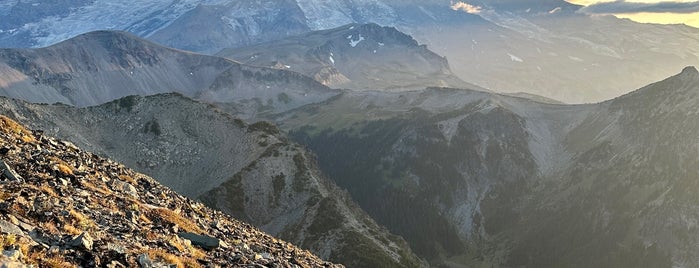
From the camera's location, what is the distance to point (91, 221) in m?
34.1

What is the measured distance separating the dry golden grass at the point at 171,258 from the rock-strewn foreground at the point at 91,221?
2.3 inches

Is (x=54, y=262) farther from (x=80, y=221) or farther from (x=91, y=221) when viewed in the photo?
(x=91, y=221)

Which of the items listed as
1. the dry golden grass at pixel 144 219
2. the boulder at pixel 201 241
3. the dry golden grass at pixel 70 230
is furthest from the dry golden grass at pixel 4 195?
the boulder at pixel 201 241

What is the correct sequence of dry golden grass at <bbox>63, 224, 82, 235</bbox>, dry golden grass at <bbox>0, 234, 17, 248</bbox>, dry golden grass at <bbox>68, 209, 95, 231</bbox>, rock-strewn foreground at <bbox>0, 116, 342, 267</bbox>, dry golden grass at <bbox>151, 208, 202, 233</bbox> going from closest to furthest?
dry golden grass at <bbox>0, 234, 17, 248</bbox>
rock-strewn foreground at <bbox>0, 116, 342, 267</bbox>
dry golden grass at <bbox>63, 224, 82, 235</bbox>
dry golden grass at <bbox>68, 209, 95, 231</bbox>
dry golden grass at <bbox>151, 208, 202, 233</bbox>

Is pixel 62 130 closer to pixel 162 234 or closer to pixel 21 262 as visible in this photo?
pixel 162 234

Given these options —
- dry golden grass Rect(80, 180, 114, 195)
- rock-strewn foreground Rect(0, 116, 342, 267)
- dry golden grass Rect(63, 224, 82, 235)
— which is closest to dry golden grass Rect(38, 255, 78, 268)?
rock-strewn foreground Rect(0, 116, 342, 267)

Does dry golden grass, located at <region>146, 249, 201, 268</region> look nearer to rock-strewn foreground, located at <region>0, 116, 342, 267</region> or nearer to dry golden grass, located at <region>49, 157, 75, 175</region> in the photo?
rock-strewn foreground, located at <region>0, 116, 342, 267</region>

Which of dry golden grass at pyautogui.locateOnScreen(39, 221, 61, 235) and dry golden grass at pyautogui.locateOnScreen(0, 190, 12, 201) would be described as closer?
dry golden grass at pyautogui.locateOnScreen(39, 221, 61, 235)

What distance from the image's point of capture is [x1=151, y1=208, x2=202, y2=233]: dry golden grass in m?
45.7

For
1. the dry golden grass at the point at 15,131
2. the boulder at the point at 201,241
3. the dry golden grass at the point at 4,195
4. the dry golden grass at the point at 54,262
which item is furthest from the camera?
the dry golden grass at the point at 15,131

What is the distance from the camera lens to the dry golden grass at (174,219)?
45.7 metres

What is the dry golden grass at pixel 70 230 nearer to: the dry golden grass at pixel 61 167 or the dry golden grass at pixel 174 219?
the dry golden grass at pixel 174 219

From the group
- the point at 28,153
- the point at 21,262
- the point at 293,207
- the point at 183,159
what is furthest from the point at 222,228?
the point at 183,159

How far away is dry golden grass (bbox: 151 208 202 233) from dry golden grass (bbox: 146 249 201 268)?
37.5 ft
